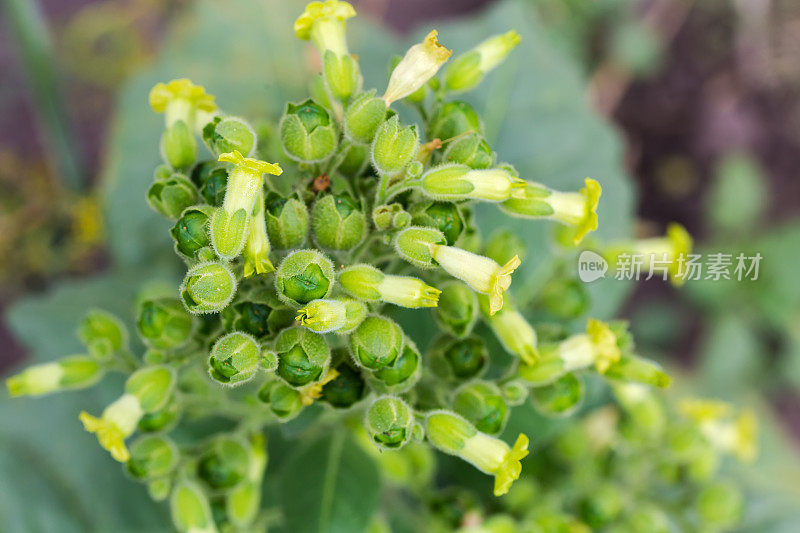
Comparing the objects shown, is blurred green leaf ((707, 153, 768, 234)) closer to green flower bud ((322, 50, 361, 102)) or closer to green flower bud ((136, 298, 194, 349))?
green flower bud ((322, 50, 361, 102))

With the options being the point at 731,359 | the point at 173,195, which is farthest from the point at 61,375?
the point at 731,359

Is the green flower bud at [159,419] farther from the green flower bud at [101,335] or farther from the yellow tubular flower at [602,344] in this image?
the yellow tubular flower at [602,344]

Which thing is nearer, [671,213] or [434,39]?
[434,39]

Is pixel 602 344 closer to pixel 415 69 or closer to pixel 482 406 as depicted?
pixel 482 406

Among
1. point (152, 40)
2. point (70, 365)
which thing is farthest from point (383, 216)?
point (152, 40)

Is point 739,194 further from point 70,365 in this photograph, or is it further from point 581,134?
point 70,365

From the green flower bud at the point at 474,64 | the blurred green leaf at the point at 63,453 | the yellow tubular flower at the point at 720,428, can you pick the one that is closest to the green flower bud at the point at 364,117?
the green flower bud at the point at 474,64
